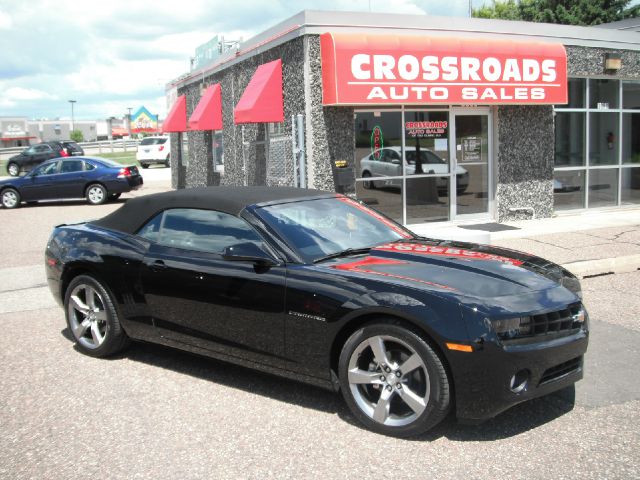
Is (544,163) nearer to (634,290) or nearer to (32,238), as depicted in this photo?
(634,290)

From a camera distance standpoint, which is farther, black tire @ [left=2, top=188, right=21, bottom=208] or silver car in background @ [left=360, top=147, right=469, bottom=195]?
black tire @ [left=2, top=188, right=21, bottom=208]

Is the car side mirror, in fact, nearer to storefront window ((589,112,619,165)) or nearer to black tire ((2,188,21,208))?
storefront window ((589,112,619,165))

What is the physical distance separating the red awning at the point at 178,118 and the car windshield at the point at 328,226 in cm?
1670

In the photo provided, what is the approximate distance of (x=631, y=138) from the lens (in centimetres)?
1550

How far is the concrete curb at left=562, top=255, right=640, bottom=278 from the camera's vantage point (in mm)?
8546

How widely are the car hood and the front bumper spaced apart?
34 cm

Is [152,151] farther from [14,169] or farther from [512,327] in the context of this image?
[512,327]

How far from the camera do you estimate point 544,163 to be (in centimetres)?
1397

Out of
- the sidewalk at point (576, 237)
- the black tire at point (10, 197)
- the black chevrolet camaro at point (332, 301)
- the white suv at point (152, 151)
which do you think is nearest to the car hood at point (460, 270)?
the black chevrolet camaro at point (332, 301)

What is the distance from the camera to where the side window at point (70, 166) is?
19719 mm

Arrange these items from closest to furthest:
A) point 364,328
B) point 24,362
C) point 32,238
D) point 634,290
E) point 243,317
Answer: point 364,328 → point 243,317 → point 24,362 → point 634,290 → point 32,238

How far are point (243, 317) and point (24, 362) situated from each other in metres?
2.27

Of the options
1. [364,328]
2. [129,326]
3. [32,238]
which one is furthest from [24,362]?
[32,238]

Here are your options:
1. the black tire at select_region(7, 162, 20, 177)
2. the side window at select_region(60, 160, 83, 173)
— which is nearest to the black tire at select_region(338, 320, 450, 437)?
the side window at select_region(60, 160, 83, 173)
